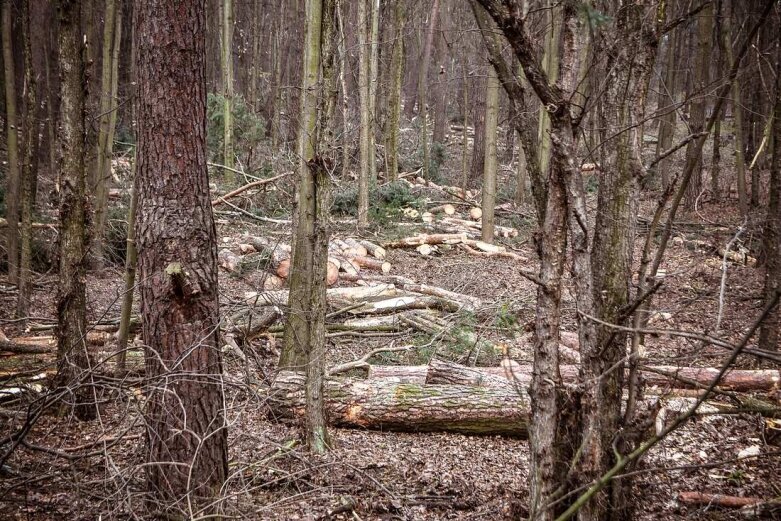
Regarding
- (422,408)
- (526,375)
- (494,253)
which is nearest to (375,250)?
(494,253)

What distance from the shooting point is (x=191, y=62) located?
3.47 m

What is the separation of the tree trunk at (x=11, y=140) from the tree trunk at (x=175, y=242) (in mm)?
5117

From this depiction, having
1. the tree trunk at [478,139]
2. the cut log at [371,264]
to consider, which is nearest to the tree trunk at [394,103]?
the tree trunk at [478,139]

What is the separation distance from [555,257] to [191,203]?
7.32 feet

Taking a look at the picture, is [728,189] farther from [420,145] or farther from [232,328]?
[232,328]

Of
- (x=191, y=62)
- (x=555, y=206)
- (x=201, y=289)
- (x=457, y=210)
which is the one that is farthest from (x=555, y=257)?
(x=457, y=210)

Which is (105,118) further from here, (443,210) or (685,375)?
(443,210)

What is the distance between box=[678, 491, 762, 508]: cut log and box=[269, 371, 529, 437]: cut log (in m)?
1.60

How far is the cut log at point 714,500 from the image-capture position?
3.99m

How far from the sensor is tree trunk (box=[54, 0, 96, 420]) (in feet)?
16.1

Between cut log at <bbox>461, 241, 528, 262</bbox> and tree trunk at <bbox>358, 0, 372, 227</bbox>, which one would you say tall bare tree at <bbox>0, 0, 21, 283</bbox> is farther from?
cut log at <bbox>461, 241, 528, 262</bbox>

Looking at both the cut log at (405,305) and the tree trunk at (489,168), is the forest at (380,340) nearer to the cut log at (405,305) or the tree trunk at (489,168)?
the cut log at (405,305)

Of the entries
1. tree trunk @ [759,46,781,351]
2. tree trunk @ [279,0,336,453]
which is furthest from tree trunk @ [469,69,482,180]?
tree trunk @ [279,0,336,453]

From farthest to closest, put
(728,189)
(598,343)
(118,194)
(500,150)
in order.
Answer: (500,150)
(728,189)
(118,194)
(598,343)
